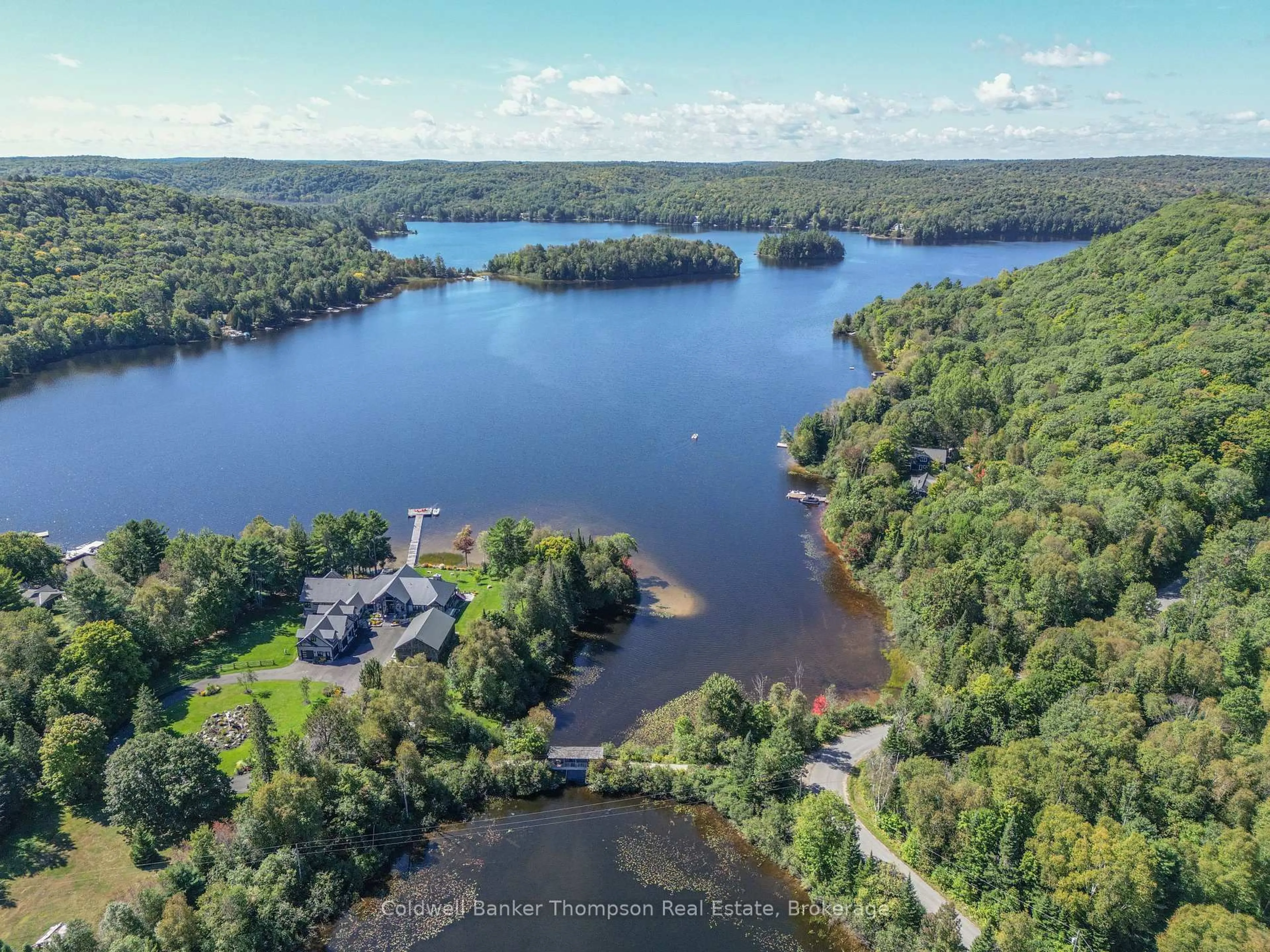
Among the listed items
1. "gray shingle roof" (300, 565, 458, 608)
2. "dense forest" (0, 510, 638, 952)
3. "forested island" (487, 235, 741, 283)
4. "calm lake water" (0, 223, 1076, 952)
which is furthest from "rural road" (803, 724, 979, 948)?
"forested island" (487, 235, 741, 283)

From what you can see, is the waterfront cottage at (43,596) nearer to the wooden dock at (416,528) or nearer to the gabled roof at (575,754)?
the wooden dock at (416,528)

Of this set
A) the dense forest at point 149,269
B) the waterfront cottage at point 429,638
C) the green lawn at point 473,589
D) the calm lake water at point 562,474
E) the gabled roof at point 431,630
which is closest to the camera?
the calm lake water at point 562,474

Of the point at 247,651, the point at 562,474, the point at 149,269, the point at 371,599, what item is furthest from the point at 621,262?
the point at 247,651

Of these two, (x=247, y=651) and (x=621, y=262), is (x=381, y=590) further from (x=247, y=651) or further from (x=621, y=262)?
(x=621, y=262)

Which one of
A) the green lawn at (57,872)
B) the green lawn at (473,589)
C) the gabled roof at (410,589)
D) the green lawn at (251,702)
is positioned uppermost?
the gabled roof at (410,589)

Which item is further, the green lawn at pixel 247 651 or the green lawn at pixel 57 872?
the green lawn at pixel 247 651

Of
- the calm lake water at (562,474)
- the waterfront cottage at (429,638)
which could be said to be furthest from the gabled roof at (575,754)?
the waterfront cottage at (429,638)

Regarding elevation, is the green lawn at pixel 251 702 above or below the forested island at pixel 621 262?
below
